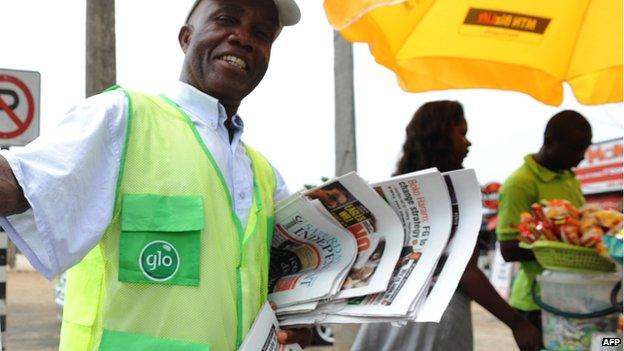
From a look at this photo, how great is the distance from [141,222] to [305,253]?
1.76ft

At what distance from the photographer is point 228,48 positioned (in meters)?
1.81

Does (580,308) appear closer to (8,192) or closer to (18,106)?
(8,192)

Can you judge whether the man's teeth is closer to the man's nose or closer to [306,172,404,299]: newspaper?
the man's nose

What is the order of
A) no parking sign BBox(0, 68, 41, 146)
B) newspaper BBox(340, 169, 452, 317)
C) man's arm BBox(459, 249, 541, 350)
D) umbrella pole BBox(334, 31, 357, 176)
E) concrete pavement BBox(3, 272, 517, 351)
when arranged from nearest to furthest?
newspaper BBox(340, 169, 452, 317)
man's arm BBox(459, 249, 541, 350)
no parking sign BBox(0, 68, 41, 146)
umbrella pole BBox(334, 31, 357, 176)
concrete pavement BBox(3, 272, 517, 351)

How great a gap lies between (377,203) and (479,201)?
Result: 23 centimetres

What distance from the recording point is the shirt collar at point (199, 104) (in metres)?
1.76

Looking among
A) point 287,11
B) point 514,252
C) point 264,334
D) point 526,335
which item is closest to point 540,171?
point 514,252

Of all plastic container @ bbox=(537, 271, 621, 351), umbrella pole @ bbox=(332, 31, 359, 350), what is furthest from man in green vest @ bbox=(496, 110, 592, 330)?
umbrella pole @ bbox=(332, 31, 359, 350)

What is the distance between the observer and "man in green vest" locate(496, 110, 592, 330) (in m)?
3.77

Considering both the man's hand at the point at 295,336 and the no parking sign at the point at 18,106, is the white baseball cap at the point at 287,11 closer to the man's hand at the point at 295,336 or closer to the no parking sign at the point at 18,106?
the man's hand at the point at 295,336

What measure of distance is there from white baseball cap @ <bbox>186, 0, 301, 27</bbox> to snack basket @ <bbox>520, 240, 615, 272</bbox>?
1.72 metres

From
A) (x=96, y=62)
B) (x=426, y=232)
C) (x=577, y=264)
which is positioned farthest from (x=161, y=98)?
(x=96, y=62)

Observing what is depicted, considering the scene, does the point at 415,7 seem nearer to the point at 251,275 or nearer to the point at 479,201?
the point at 479,201

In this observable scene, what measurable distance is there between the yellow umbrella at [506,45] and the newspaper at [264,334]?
239cm
